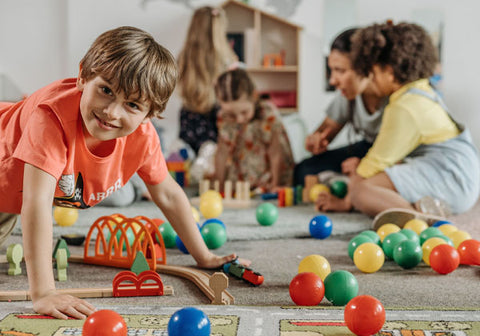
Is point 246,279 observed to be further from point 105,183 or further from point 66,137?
point 66,137

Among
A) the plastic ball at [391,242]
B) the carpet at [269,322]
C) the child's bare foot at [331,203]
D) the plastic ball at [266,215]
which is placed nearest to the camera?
Answer: the carpet at [269,322]

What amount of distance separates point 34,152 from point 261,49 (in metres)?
2.93

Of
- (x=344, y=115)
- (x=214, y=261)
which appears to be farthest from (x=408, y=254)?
(x=344, y=115)

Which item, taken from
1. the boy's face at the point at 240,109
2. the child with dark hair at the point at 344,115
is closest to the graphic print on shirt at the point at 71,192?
the child with dark hair at the point at 344,115

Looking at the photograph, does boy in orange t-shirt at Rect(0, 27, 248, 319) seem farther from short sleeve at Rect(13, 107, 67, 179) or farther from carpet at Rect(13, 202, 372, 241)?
carpet at Rect(13, 202, 372, 241)

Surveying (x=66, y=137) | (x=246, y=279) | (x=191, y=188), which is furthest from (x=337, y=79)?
(x=66, y=137)

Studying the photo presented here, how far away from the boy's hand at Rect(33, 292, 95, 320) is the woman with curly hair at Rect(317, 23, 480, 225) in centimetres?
133

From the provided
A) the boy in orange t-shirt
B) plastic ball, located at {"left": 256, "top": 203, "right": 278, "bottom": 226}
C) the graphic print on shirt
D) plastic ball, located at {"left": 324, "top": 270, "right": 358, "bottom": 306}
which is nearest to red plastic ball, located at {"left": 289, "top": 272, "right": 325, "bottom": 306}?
plastic ball, located at {"left": 324, "top": 270, "right": 358, "bottom": 306}

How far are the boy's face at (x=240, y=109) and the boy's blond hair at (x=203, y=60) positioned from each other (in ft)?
1.44

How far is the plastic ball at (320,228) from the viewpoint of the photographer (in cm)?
175

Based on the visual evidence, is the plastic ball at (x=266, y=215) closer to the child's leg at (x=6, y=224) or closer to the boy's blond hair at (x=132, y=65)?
the child's leg at (x=6, y=224)

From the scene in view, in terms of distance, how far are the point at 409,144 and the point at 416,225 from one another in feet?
1.63

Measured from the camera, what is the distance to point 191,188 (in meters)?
3.06

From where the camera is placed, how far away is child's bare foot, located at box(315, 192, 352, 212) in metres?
2.27
